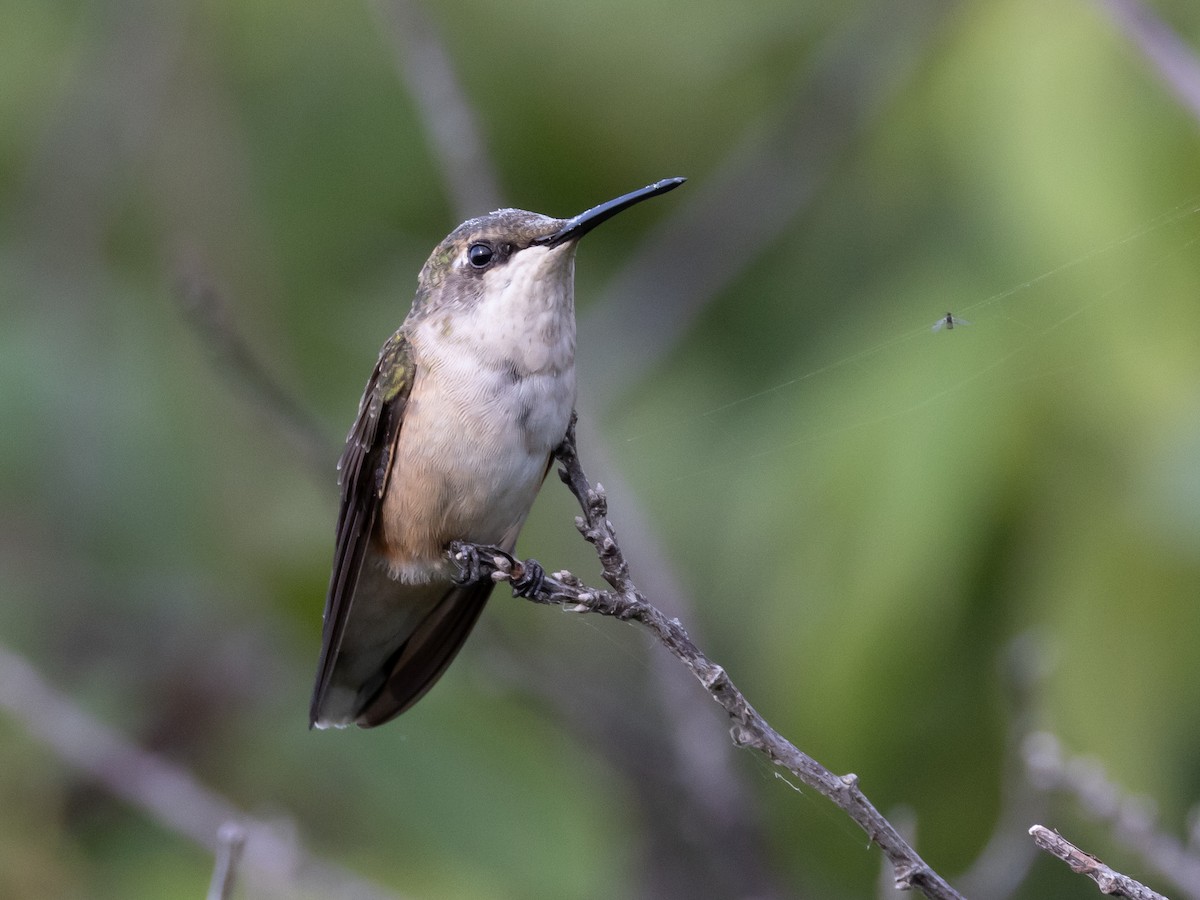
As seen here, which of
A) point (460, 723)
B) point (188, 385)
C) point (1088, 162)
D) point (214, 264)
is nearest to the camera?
point (1088, 162)

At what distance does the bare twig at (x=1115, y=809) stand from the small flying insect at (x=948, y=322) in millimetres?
1055

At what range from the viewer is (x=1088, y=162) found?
138 inches

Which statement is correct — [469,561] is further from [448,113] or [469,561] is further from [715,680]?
[448,113]

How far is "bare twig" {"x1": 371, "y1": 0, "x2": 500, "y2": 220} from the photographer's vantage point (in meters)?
4.33

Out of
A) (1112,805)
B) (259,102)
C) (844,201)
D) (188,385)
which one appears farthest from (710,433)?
(259,102)

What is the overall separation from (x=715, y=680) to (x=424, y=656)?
1886 millimetres

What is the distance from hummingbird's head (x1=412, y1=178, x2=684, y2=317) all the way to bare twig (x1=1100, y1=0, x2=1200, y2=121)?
1201mm

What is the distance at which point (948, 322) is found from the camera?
3.58 metres

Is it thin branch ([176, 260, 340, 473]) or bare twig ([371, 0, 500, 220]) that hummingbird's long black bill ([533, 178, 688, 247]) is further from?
thin branch ([176, 260, 340, 473])

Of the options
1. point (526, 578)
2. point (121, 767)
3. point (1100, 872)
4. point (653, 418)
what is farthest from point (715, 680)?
point (121, 767)

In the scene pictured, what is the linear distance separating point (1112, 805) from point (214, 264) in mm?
4408

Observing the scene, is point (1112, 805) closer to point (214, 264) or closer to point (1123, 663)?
point (1123, 663)

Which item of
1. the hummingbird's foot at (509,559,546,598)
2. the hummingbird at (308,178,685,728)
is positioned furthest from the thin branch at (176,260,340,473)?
the hummingbird's foot at (509,559,546,598)

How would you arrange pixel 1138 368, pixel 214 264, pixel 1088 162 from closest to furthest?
pixel 1138 368, pixel 1088 162, pixel 214 264
